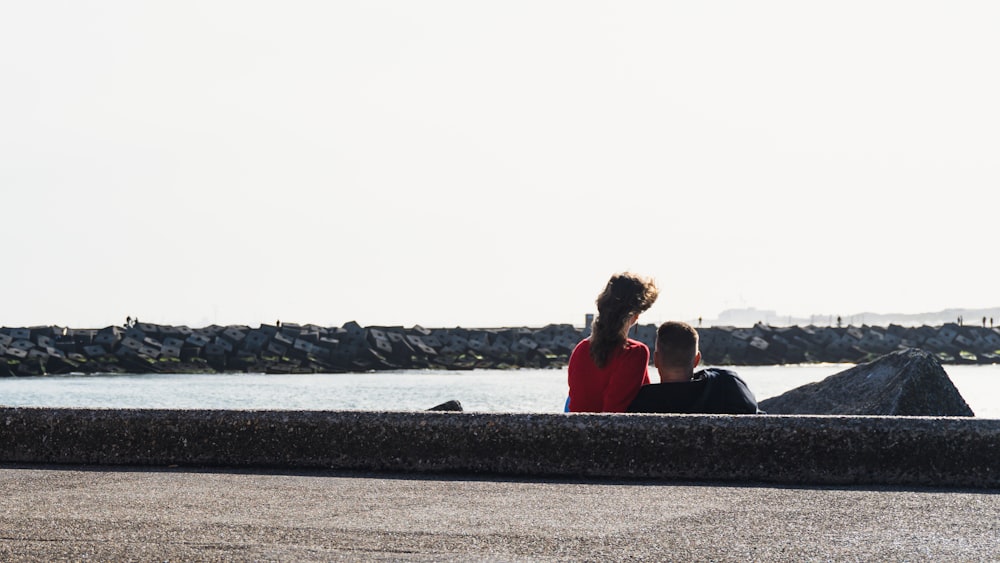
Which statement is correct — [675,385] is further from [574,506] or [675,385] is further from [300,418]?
[300,418]

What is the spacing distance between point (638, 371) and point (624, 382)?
3.4 inches

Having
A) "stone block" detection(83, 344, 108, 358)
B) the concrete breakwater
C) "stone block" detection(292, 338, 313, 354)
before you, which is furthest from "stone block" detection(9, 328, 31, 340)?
"stone block" detection(292, 338, 313, 354)

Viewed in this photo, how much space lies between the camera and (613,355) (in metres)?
5.70

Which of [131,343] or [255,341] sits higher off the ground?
[255,341]

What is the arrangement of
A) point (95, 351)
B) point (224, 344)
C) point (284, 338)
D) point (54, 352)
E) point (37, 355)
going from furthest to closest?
point (284, 338) → point (224, 344) → point (95, 351) → point (54, 352) → point (37, 355)

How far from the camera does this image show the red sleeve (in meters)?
5.71

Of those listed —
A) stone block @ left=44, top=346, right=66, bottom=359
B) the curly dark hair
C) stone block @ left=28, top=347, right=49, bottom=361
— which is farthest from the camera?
stone block @ left=44, top=346, right=66, bottom=359

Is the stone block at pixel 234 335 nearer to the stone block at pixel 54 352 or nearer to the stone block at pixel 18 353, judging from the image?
the stone block at pixel 54 352

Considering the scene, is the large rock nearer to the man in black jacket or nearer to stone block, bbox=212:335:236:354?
the man in black jacket

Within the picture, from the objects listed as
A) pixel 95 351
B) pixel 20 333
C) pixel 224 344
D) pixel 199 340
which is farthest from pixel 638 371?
pixel 20 333

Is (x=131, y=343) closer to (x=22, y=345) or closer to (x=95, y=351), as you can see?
(x=95, y=351)

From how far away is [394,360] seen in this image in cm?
4594

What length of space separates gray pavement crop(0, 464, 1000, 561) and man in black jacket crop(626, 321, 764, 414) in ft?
1.92

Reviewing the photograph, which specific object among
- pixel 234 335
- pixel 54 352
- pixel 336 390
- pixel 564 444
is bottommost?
pixel 336 390
